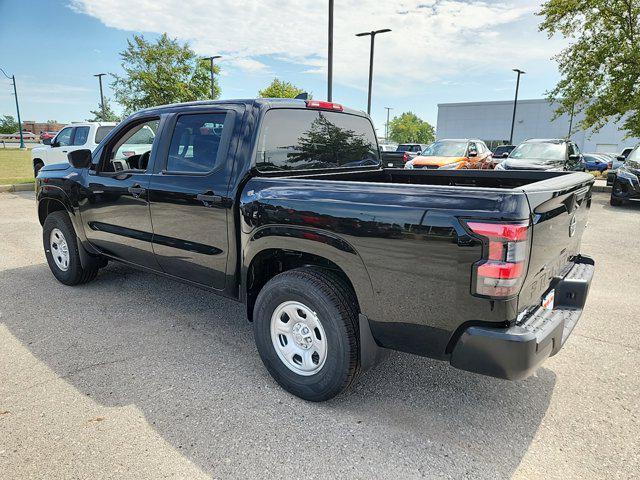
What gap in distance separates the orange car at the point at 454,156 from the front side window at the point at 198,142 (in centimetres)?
1088

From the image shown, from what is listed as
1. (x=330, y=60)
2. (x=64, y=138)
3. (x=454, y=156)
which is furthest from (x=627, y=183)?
(x=64, y=138)

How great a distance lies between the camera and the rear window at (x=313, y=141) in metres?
3.21

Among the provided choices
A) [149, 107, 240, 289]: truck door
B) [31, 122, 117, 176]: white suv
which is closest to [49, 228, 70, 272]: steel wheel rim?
[149, 107, 240, 289]: truck door

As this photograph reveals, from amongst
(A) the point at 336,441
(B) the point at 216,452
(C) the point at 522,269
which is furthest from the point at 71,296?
(C) the point at 522,269

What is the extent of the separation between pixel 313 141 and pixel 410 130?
87288mm

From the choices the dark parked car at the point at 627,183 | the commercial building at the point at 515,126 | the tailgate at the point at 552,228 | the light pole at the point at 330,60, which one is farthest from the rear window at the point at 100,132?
the commercial building at the point at 515,126

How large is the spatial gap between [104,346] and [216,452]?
167cm

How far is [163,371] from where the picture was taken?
319 cm

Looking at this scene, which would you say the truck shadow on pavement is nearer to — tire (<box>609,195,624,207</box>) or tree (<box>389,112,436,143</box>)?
tire (<box>609,195,624,207</box>)

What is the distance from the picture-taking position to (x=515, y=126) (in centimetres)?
6606

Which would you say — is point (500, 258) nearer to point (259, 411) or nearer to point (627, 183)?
point (259, 411)

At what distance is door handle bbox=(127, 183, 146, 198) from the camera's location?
373cm

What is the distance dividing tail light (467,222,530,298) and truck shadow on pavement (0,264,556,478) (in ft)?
3.14

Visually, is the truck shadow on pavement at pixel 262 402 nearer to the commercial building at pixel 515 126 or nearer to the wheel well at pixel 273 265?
the wheel well at pixel 273 265
